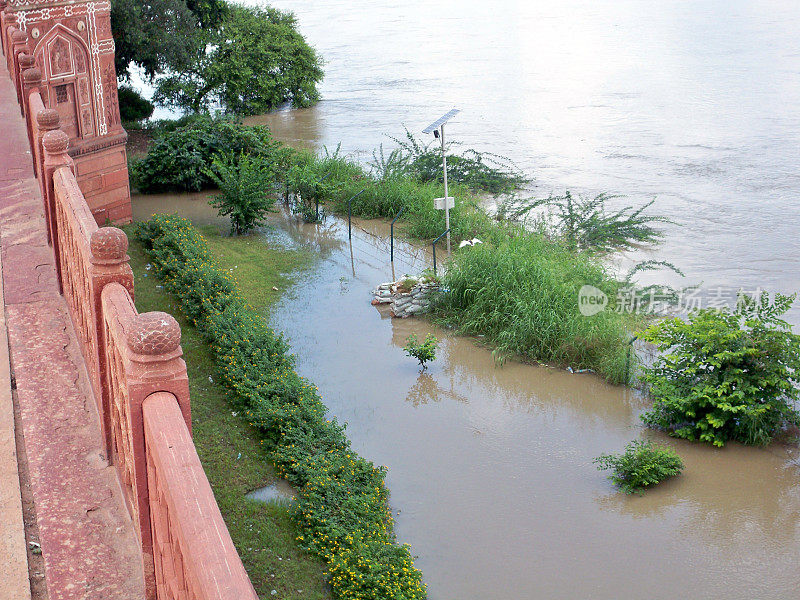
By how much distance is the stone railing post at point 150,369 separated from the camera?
8.65 feet

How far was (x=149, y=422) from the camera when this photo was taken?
2684 mm

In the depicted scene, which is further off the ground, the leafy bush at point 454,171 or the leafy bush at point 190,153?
the leafy bush at point 190,153

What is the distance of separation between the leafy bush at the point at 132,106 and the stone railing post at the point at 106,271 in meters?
24.3

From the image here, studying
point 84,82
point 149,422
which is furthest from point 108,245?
point 84,82

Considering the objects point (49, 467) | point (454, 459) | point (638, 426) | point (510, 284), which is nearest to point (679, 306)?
point (510, 284)

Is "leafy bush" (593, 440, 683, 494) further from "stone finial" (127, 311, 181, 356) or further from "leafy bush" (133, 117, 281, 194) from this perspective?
"leafy bush" (133, 117, 281, 194)

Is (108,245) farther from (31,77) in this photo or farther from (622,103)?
(622,103)

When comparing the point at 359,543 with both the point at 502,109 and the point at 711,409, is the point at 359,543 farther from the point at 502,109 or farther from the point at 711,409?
the point at 502,109

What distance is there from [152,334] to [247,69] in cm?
2597

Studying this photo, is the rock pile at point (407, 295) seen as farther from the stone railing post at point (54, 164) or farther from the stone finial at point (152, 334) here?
the stone finial at point (152, 334)

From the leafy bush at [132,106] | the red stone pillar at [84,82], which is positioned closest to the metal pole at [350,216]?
the red stone pillar at [84,82]

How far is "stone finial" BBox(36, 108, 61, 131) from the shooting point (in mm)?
5330

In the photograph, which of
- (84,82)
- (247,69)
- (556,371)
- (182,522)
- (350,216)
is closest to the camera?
(182,522)

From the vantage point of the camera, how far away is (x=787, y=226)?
61.6ft
